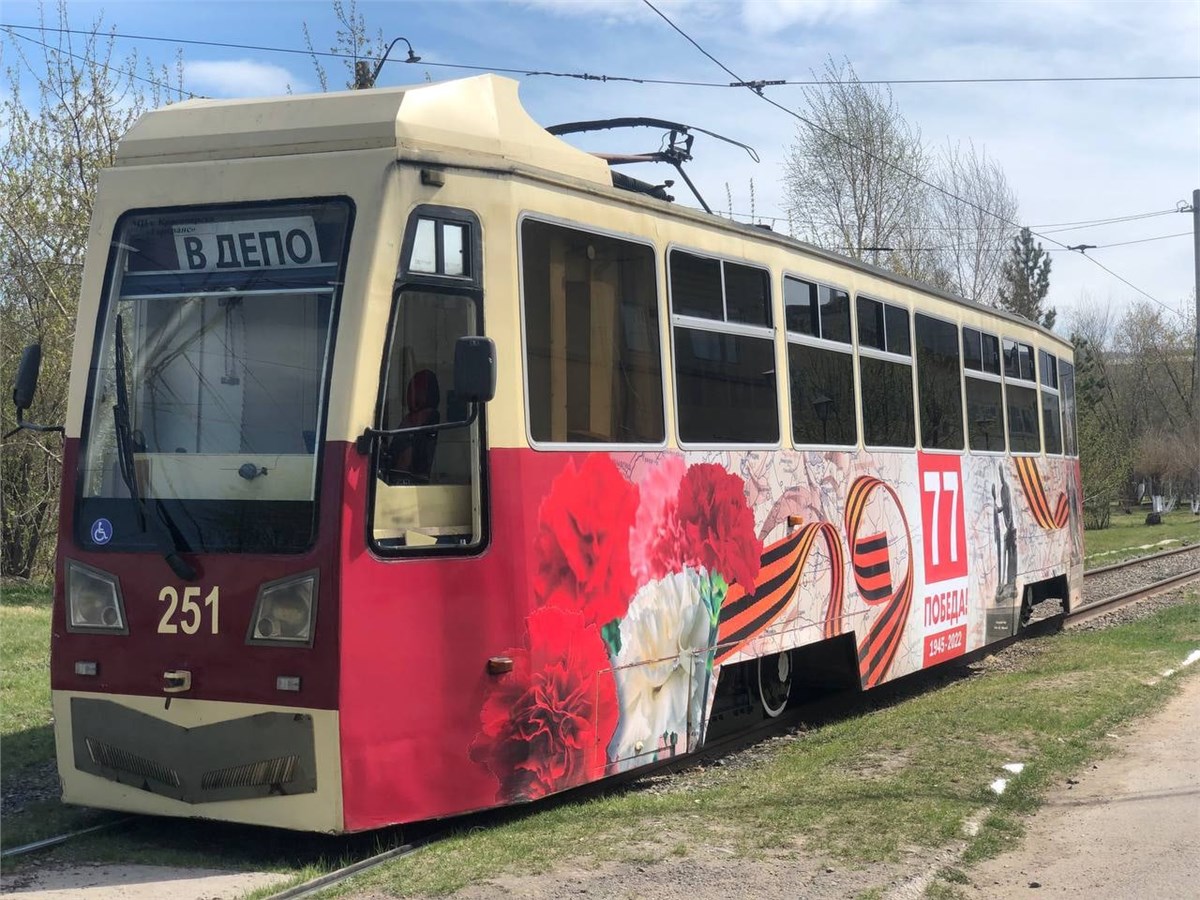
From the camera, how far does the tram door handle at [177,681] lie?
6035 millimetres

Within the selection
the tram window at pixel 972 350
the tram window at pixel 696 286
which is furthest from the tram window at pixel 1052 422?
the tram window at pixel 696 286

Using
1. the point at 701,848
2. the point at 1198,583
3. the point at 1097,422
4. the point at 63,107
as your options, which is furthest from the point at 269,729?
the point at 1097,422

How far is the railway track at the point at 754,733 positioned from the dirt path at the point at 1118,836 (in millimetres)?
2244

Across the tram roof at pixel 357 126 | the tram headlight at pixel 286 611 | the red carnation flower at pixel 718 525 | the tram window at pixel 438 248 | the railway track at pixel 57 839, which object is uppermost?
the tram roof at pixel 357 126

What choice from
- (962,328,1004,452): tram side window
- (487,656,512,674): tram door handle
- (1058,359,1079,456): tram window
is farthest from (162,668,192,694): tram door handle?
(1058,359,1079,456): tram window

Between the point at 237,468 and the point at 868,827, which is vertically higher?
the point at 237,468

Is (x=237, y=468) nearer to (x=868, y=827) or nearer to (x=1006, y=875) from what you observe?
(x=868, y=827)

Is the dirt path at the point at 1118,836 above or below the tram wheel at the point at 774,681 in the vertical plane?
below

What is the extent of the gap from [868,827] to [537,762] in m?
1.58

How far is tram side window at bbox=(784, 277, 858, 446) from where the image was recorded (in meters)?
8.79

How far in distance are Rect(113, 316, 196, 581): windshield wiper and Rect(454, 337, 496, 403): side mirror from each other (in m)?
1.49

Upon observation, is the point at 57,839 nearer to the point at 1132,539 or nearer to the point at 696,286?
the point at 696,286

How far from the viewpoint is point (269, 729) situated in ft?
19.4

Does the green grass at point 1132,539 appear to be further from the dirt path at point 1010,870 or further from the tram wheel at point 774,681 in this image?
the dirt path at point 1010,870
